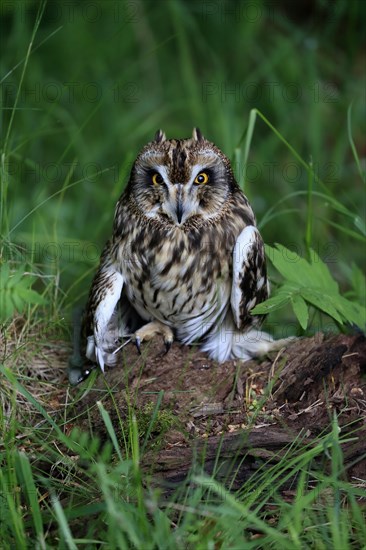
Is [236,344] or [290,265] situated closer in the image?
[290,265]

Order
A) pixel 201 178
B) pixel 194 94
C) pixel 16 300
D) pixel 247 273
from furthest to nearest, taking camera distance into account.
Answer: pixel 194 94, pixel 247 273, pixel 201 178, pixel 16 300

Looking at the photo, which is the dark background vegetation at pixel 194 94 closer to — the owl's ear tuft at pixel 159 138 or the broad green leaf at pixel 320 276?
the broad green leaf at pixel 320 276

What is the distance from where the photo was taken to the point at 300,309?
11.1 feet

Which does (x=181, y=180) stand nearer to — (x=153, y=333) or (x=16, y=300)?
(x=153, y=333)

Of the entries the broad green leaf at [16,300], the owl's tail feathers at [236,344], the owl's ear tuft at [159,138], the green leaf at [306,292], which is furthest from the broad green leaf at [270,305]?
the broad green leaf at [16,300]

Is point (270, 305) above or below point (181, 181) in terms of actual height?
below

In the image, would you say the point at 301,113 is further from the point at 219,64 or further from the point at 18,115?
the point at 18,115

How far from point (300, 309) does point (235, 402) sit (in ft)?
1.52

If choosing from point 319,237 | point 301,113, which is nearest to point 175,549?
point 319,237

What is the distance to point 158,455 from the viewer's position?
3104 millimetres

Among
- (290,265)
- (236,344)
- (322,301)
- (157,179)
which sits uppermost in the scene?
(157,179)

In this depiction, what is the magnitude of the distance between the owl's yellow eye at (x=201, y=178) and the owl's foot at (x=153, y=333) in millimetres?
700

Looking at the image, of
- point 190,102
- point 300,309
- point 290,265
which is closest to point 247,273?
point 290,265

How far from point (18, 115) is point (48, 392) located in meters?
3.72
